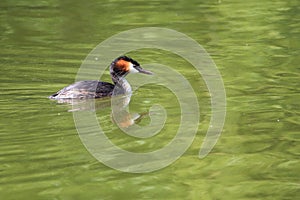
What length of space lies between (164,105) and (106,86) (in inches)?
43.3

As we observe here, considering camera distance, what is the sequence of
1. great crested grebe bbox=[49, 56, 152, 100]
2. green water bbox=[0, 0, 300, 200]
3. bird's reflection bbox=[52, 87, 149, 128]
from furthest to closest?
great crested grebe bbox=[49, 56, 152, 100]
bird's reflection bbox=[52, 87, 149, 128]
green water bbox=[0, 0, 300, 200]

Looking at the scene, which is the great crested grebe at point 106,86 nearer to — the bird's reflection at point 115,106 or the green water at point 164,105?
the bird's reflection at point 115,106

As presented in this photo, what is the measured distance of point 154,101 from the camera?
30.2ft

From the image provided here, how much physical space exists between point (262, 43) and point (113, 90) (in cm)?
354

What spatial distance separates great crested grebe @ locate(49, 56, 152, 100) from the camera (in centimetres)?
946

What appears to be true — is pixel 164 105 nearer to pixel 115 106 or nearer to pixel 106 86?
pixel 115 106

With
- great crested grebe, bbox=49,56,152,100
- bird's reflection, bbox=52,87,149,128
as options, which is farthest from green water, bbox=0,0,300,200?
great crested grebe, bbox=49,56,152,100

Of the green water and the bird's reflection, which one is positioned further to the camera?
the bird's reflection

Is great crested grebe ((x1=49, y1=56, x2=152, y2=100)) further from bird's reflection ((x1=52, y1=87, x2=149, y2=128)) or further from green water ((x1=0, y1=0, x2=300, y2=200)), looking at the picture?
green water ((x1=0, y1=0, x2=300, y2=200))

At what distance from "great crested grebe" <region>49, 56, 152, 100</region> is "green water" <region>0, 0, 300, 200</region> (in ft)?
0.84

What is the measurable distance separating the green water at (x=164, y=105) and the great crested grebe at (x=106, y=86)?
25 cm

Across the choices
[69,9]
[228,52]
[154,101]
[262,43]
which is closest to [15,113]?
[154,101]

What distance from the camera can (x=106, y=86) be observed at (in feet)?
32.2

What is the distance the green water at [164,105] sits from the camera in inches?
264
